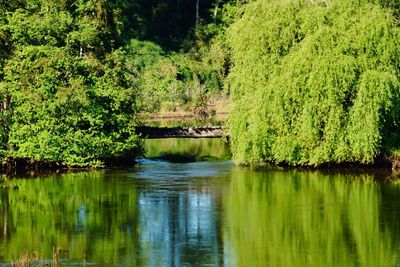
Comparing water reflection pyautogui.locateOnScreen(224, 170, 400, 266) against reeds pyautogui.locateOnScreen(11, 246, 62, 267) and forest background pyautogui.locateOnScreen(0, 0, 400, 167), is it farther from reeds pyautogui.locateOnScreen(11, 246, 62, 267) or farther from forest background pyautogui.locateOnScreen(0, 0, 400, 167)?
reeds pyautogui.locateOnScreen(11, 246, 62, 267)

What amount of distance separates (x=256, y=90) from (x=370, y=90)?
4912mm

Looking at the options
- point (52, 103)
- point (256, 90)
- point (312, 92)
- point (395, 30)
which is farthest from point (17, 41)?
point (395, 30)

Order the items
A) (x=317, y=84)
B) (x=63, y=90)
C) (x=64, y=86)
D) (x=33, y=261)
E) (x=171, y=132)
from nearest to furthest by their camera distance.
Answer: (x=33, y=261) → (x=317, y=84) → (x=63, y=90) → (x=64, y=86) → (x=171, y=132)

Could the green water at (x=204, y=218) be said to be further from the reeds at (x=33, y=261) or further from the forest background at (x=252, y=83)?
the forest background at (x=252, y=83)

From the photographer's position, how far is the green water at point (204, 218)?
753 inches

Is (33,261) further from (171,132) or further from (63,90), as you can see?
(171,132)

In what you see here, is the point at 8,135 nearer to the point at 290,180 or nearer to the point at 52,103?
the point at 52,103

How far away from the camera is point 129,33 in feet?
237

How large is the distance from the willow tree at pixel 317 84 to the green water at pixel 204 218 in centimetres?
116

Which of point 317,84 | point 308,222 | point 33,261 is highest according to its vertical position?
point 317,84

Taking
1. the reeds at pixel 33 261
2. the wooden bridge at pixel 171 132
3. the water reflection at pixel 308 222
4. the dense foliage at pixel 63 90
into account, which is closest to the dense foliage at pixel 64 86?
the dense foliage at pixel 63 90

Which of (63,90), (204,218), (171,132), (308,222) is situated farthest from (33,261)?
(171,132)

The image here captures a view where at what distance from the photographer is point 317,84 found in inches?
1256

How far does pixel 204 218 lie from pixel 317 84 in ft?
32.7
